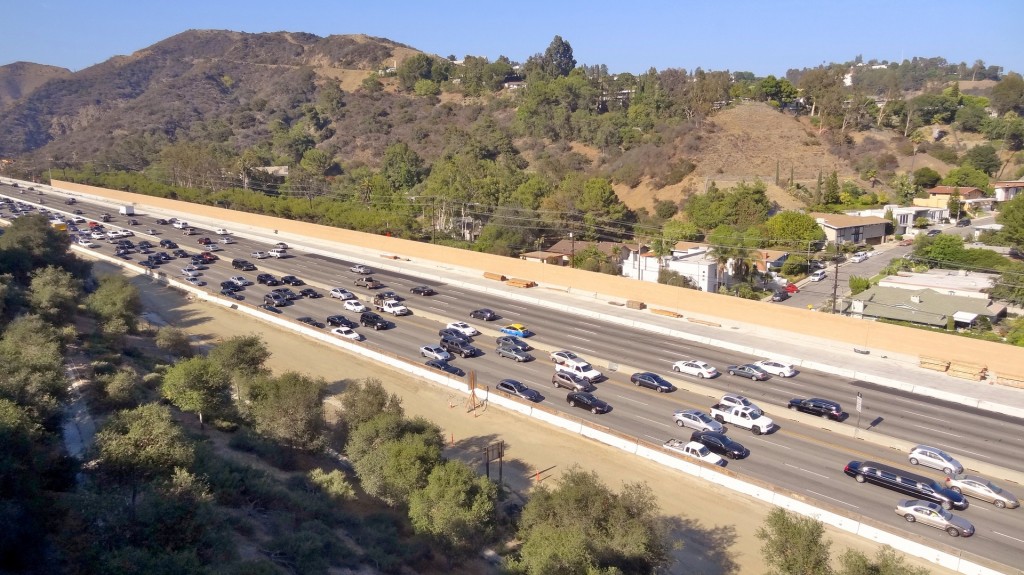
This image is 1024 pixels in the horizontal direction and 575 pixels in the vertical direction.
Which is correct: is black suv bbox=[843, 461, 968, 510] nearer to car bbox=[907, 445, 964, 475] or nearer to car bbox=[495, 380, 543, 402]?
car bbox=[907, 445, 964, 475]

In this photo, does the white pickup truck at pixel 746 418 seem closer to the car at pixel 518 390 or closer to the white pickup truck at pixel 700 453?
the white pickup truck at pixel 700 453

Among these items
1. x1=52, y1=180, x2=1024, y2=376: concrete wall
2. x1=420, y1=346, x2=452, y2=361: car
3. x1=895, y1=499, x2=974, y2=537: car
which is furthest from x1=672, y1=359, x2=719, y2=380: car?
x1=895, y1=499, x2=974, y2=537: car

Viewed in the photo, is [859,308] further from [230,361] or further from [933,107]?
[933,107]

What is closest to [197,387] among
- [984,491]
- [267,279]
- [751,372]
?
[751,372]

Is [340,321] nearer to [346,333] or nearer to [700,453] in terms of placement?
[346,333]

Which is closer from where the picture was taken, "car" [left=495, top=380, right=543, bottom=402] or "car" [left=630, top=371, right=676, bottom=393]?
"car" [left=495, top=380, right=543, bottom=402]

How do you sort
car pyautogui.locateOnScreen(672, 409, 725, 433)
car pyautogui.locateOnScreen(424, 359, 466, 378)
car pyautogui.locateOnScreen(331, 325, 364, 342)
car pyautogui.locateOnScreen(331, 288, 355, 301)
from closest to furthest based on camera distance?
1. car pyautogui.locateOnScreen(672, 409, 725, 433)
2. car pyautogui.locateOnScreen(424, 359, 466, 378)
3. car pyautogui.locateOnScreen(331, 325, 364, 342)
4. car pyautogui.locateOnScreen(331, 288, 355, 301)
